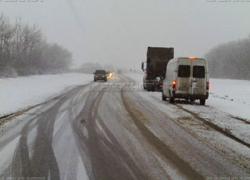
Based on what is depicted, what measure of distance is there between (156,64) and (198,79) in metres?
10.5

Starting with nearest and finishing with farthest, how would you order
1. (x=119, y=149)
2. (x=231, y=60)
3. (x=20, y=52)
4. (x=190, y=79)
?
(x=119, y=149), (x=190, y=79), (x=20, y=52), (x=231, y=60)

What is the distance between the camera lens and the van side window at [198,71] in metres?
15.6

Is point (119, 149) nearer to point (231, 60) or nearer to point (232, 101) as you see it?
point (232, 101)

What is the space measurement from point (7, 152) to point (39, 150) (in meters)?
0.62

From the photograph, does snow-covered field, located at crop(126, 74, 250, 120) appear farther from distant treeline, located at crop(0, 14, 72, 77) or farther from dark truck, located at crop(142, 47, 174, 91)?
distant treeline, located at crop(0, 14, 72, 77)

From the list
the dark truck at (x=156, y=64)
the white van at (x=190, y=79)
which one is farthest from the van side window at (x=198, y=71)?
the dark truck at (x=156, y=64)

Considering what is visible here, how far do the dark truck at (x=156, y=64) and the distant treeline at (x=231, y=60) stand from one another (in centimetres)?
7125

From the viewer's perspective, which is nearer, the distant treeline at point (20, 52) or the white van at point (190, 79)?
the white van at point (190, 79)

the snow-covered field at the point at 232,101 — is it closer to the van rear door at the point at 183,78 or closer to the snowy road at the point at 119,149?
the van rear door at the point at 183,78

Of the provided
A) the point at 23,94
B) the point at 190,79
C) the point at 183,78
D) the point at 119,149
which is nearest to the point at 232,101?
the point at 190,79

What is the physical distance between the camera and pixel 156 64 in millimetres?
25891

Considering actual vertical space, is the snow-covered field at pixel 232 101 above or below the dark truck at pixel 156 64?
below

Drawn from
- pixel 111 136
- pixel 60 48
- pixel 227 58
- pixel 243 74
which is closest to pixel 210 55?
pixel 227 58

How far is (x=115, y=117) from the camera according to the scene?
34.7 feet
